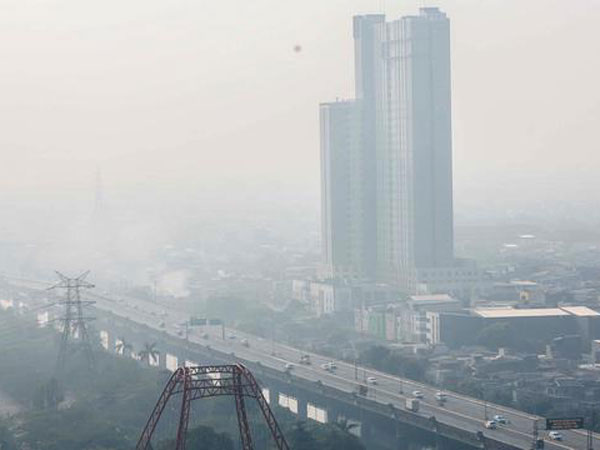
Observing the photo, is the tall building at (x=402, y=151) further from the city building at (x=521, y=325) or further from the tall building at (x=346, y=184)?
the city building at (x=521, y=325)

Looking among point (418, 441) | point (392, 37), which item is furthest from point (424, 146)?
point (418, 441)

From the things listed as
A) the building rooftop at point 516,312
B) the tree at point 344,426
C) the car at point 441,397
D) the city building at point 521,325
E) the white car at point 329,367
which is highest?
the building rooftop at point 516,312

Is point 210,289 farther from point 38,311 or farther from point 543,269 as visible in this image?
point 543,269

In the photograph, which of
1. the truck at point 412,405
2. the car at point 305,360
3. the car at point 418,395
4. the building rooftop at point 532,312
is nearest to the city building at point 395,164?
the building rooftop at point 532,312

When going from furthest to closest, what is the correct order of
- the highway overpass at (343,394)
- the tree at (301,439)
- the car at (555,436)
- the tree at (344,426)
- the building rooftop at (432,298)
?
the building rooftop at (432,298) < the tree at (344,426) < the highway overpass at (343,394) < the car at (555,436) < the tree at (301,439)

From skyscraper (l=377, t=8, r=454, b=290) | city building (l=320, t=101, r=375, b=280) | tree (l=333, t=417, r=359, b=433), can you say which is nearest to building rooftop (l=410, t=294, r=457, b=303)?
skyscraper (l=377, t=8, r=454, b=290)

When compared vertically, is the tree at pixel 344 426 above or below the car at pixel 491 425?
below

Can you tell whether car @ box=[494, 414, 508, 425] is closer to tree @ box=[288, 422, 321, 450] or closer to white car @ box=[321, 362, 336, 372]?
tree @ box=[288, 422, 321, 450]

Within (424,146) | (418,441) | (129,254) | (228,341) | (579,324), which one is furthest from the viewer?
(129,254)
